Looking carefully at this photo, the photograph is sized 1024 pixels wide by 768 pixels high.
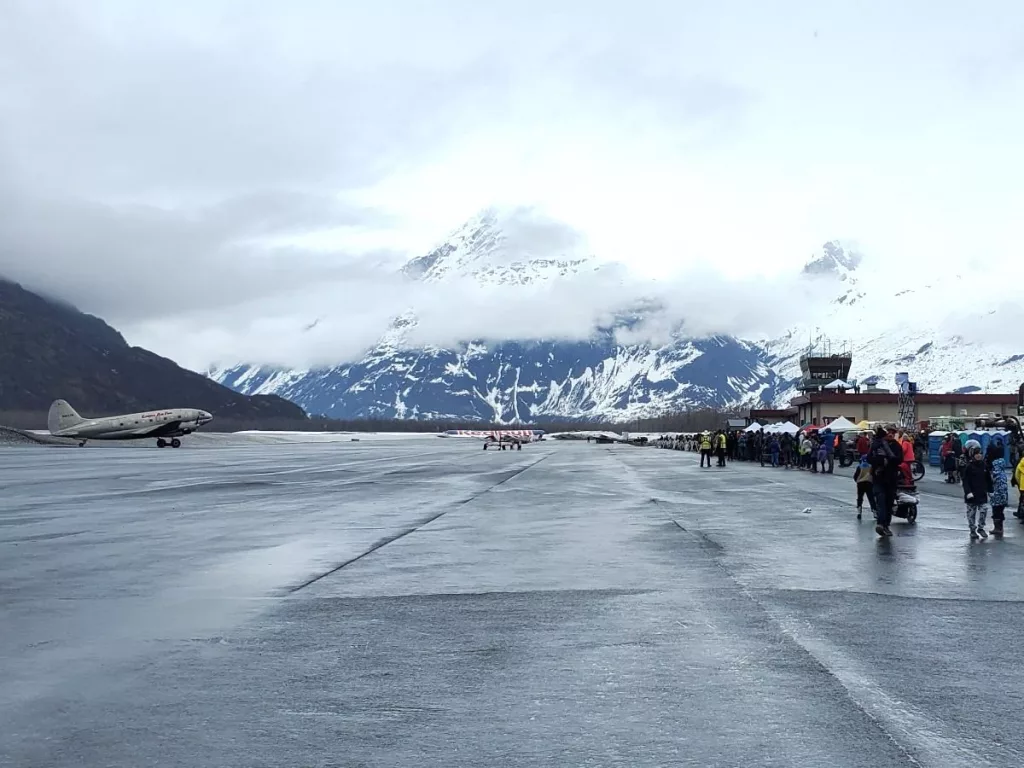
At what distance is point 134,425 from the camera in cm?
9544

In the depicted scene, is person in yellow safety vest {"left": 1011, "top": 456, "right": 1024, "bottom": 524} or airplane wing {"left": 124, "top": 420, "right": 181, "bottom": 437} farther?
airplane wing {"left": 124, "top": 420, "right": 181, "bottom": 437}

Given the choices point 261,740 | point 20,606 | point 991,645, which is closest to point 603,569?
point 991,645

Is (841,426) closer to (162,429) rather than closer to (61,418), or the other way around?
(162,429)

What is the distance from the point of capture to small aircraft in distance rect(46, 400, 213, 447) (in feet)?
308

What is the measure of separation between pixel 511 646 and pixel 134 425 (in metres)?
92.9

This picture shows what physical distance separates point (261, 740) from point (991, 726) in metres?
4.32

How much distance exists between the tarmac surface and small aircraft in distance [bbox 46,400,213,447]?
253 ft

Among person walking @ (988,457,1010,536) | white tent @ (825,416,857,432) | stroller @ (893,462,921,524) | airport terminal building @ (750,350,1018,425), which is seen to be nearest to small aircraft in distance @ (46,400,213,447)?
airport terminal building @ (750,350,1018,425)

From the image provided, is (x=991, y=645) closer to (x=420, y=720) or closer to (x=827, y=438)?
(x=420, y=720)

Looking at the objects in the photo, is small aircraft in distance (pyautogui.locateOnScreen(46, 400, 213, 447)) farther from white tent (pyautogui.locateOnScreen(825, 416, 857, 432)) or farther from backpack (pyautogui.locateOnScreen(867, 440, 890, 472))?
backpack (pyautogui.locateOnScreen(867, 440, 890, 472))

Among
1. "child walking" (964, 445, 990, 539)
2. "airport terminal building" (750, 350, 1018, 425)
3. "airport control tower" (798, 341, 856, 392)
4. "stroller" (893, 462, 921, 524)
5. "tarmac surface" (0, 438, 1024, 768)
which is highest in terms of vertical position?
"airport control tower" (798, 341, 856, 392)

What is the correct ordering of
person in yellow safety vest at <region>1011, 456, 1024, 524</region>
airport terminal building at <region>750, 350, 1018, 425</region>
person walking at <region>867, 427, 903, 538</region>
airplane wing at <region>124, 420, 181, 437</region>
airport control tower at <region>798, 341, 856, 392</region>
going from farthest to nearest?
airport control tower at <region>798, 341, 856, 392</region> → airport terminal building at <region>750, 350, 1018, 425</region> → airplane wing at <region>124, 420, 181, 437</region> → person in yellow safety vest at <region>1011, 456, 1024, 524</region> → person walking at <region>867, 427, 903, 538</region>

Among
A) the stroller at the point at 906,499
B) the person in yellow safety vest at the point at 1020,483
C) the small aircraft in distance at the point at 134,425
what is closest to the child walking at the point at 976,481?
the person in yellow safety vest at the point at 1020,483

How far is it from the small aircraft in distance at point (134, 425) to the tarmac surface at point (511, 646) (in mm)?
77087
